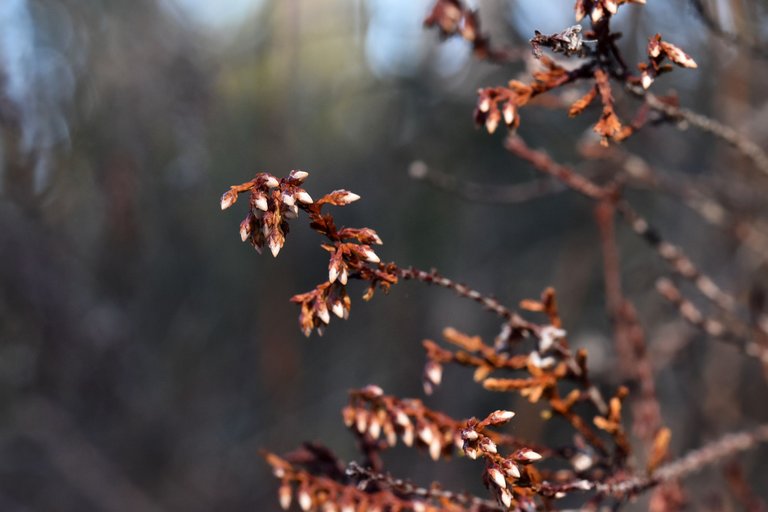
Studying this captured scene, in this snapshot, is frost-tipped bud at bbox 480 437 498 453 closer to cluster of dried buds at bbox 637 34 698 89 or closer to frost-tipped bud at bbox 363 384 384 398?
frost-tipped bud at bbox 363 384 384 398

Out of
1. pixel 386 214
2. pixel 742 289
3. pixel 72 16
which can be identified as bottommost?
pixel 742 289

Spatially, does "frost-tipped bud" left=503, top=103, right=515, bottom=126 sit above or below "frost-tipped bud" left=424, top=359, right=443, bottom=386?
above

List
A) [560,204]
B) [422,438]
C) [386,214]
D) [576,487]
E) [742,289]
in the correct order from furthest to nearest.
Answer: [560,204] < [386,214] < [742,289] < [422,438] < [576,487]

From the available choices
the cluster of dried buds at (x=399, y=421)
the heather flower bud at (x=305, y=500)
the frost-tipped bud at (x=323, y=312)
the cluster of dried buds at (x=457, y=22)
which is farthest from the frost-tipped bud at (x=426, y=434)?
the cluster of dried buds at (x=457, y=22)

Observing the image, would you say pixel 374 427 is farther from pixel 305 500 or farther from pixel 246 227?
pixel 246 227

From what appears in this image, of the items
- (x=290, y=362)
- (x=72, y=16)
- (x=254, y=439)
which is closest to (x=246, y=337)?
(x=254, y=439)

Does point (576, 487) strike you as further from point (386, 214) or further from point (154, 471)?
point (154, 471)

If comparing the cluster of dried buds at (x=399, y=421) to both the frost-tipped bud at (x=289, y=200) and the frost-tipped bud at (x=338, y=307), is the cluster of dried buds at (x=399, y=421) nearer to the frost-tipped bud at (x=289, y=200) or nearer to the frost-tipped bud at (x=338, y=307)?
the frost-tipped bud at (x=338, y=307)

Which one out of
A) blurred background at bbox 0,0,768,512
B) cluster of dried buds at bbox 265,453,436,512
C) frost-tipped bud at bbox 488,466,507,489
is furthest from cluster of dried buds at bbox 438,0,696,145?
blurred background at bbox 0,0,768,512
